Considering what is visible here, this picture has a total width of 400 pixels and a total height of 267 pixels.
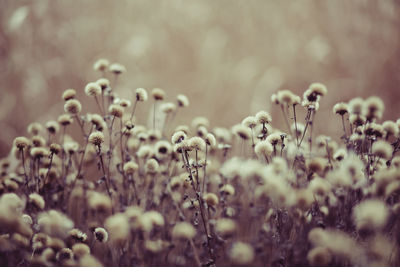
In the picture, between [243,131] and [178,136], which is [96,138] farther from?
[243,131]

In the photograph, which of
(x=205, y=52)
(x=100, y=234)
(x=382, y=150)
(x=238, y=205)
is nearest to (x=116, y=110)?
(x=100, y=234)

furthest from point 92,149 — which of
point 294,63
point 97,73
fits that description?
point 294,63

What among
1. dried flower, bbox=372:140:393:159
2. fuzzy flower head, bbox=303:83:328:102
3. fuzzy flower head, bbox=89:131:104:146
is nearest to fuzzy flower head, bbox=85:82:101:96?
fuzzy flower head, bbox=89:131:104:146

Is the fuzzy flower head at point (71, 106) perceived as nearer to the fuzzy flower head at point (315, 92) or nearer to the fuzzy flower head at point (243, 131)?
the fuzzy flower head at point (243, 131)

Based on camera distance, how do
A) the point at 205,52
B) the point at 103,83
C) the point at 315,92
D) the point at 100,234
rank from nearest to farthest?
the point at 100,234
the point at 315,92
the point at 103,83
the point at 205,52

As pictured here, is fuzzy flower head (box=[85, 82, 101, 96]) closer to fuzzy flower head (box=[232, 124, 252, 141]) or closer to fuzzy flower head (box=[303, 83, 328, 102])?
fuzzy flower head (box=[232, 124, 252, 141])

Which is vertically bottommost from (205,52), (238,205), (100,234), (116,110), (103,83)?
(100,234)

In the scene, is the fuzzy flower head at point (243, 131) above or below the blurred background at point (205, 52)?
below

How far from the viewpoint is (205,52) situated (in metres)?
2.01

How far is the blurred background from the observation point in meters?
1.78

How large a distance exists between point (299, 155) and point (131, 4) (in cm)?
154

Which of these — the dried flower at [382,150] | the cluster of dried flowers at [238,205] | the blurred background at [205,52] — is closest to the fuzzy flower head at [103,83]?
the cluster of dried flowers at [238,205]

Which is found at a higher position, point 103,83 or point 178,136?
point 103,83

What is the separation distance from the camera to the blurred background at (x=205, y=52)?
1.78 m
